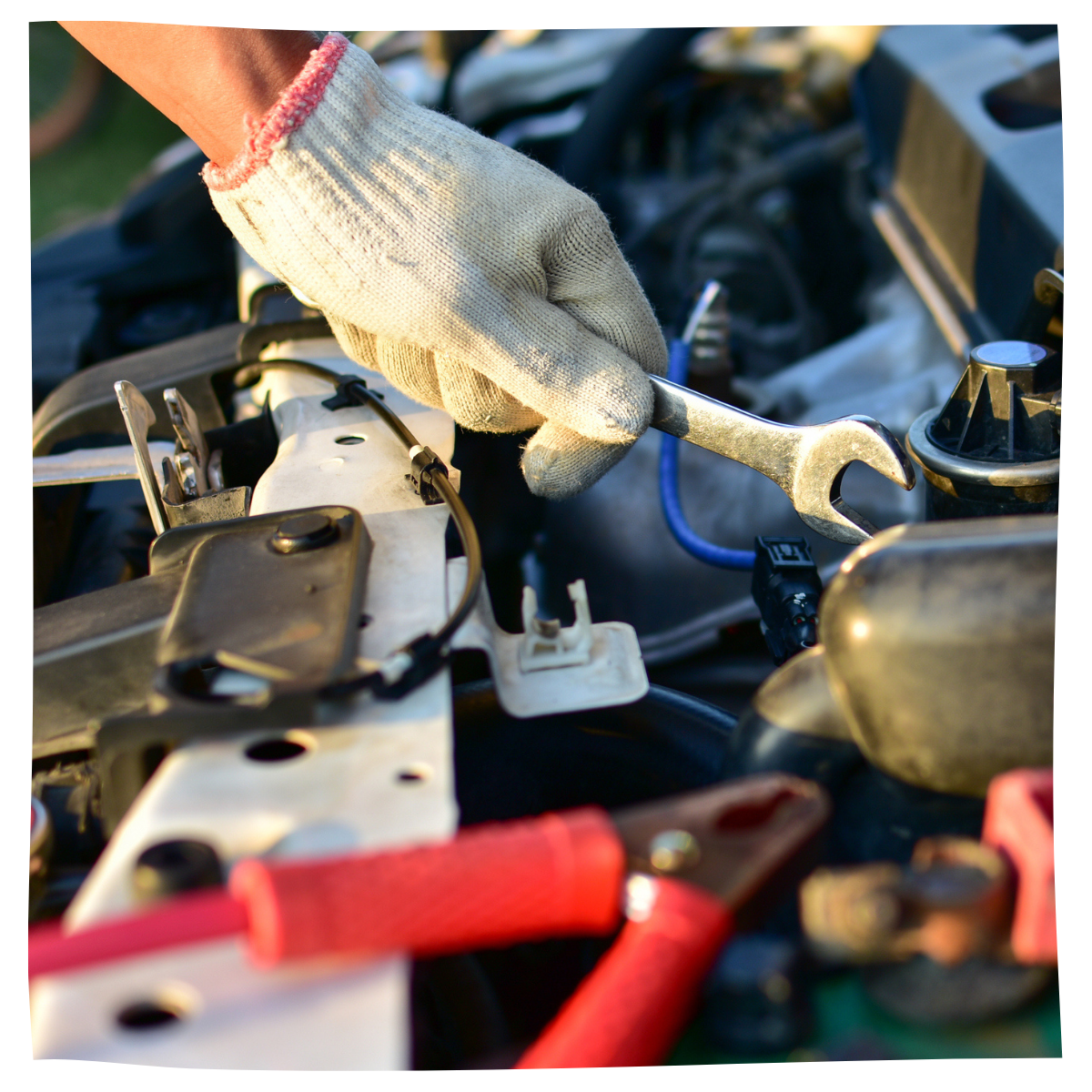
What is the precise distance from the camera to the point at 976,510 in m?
0.92

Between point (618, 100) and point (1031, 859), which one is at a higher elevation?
point (618, 100)

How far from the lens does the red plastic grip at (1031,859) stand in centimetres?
51

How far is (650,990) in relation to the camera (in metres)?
0.49

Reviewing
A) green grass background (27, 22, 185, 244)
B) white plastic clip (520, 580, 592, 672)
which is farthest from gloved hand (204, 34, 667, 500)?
green grass background (27, 22, 185, 244)

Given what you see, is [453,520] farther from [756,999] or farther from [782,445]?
[756,999]

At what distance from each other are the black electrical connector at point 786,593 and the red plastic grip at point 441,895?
17.1 inches

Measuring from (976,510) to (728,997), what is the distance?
0.56 m

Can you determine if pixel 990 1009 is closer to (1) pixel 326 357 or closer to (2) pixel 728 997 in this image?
(2) pixel 728 997

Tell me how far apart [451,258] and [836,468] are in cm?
41

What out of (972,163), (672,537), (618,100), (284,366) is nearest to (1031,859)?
(672,537)

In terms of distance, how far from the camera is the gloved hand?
0.91m

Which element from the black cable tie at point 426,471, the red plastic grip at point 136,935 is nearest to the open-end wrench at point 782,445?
the black cable tie at point 426,471

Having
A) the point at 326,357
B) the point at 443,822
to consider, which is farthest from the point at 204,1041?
the point at 326,357

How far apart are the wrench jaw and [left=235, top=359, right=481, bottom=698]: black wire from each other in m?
0.35
